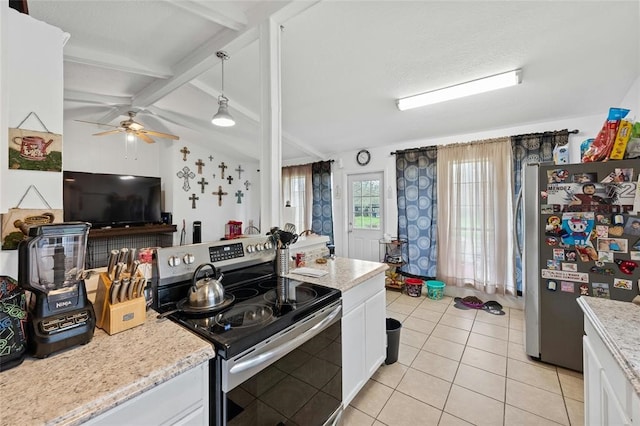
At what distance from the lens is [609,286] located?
5.79ft

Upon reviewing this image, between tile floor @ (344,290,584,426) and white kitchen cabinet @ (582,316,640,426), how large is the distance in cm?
65

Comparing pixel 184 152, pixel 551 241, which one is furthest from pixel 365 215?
pixel 184 152

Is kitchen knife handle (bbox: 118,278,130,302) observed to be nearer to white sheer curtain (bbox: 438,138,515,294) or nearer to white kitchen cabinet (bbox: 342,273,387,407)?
white kitchen cabinet (bbox: 342,273,387,407)

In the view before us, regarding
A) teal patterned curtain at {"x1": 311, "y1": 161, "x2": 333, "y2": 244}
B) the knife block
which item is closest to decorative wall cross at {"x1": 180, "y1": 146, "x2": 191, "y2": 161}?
teal patterned curtain at {"x1": 311, "y1": 161, "x2": 333, "y2": 244}

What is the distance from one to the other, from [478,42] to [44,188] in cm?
267

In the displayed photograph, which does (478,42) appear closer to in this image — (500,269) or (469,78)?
(469,78)

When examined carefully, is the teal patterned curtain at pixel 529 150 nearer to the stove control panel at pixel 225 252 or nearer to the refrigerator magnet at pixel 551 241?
the refrigerator magnet at pixel 551 241

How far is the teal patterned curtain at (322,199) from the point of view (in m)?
4.69

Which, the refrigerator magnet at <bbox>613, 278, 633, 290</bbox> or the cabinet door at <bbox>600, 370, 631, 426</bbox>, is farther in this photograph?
the refrigerator magnet at <bbox>613, 278, 633, 290</bbox>

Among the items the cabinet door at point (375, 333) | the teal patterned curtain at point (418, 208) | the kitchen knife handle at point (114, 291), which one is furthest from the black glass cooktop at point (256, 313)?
the teal patterned curtain at point (418, 208)

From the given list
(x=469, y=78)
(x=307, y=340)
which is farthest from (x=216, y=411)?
(x=469, y=78)

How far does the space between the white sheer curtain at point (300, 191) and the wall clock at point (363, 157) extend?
1040 millimetres

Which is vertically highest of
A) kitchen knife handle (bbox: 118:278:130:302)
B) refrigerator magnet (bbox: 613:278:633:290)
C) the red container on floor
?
kitchen knife handle (bbox: 118:278:130:302)

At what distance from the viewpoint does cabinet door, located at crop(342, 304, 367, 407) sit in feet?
4.94
